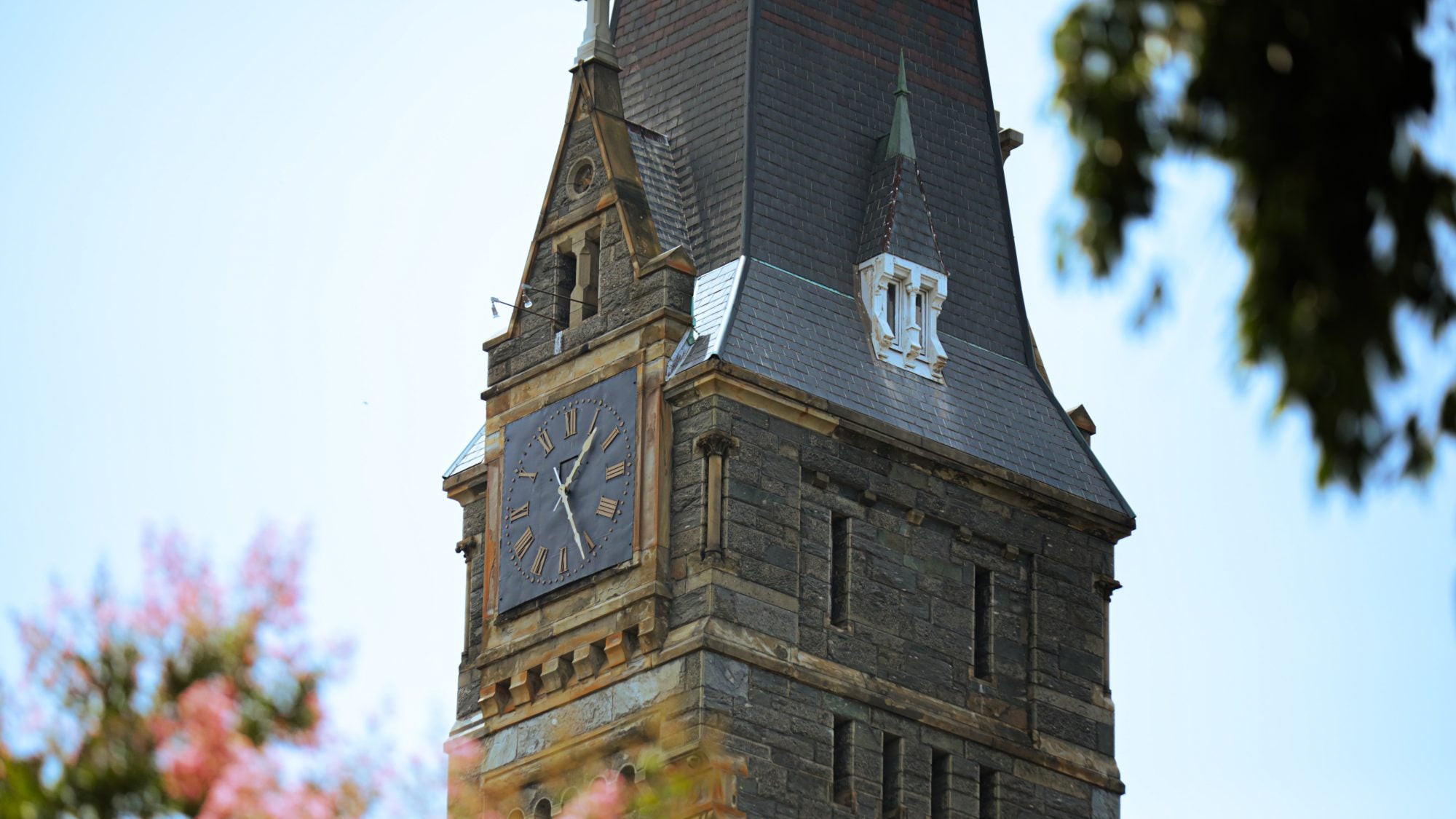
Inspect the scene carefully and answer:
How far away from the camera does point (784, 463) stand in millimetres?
47312

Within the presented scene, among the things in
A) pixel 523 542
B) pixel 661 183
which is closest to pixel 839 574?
pixel 523 542

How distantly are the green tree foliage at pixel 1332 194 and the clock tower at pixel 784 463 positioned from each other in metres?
29.5

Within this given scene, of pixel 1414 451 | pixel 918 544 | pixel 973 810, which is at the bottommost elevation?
pixel 1414 451

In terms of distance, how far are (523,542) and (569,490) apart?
1269 mm

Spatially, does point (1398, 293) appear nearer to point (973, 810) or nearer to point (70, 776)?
point (70, 776)

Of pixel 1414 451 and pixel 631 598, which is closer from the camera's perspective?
pixel 1414 451

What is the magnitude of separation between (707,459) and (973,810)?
6573 mm

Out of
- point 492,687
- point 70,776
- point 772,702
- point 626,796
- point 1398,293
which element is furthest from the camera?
point 492,687

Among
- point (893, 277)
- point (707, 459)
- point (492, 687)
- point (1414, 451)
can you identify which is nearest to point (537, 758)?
point (492, 687)

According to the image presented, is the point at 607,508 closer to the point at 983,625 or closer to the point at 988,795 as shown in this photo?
the point at 983,625

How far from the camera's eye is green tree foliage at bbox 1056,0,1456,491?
1470cm

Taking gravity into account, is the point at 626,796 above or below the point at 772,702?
below

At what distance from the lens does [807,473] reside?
156 feet

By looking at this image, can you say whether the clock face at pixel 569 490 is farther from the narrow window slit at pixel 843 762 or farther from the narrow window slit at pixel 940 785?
the narrow window slit at pixel 940 785
